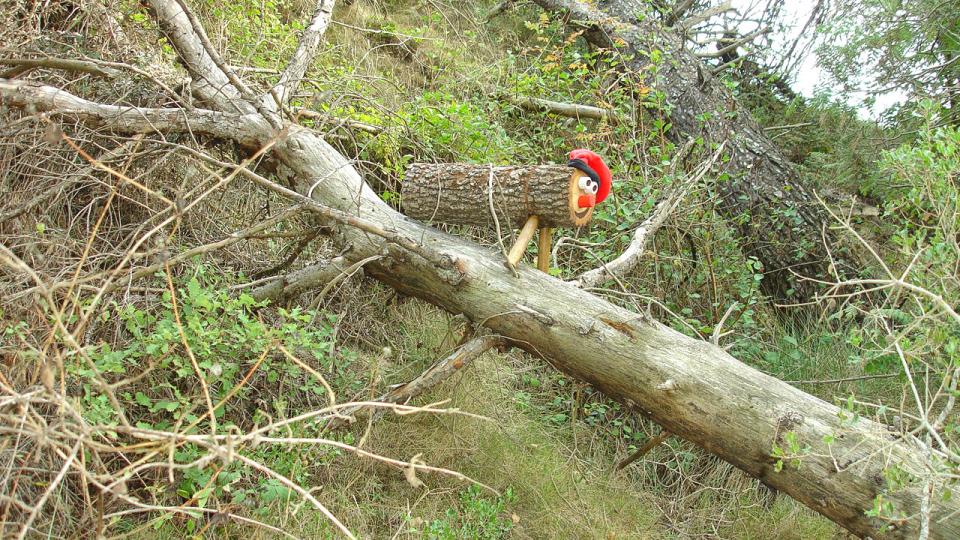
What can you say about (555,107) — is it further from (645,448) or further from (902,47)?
(645,448)

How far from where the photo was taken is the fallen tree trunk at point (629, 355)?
9.52ft


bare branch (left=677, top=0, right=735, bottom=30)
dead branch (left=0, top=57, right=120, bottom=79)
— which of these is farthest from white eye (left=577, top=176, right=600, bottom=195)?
bare branch (left=677, top=0, right=735, bottom=30)

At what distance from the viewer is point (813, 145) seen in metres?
6.70

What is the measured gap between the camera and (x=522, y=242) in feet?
12.0

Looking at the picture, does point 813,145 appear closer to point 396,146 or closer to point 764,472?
point 396,146

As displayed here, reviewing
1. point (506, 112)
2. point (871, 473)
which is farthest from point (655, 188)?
point (871, 473)

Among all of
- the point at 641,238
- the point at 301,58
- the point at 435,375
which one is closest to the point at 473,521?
the point at 435,375

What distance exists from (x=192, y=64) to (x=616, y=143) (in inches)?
117

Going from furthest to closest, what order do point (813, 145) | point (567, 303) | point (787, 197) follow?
point (813, 145) < point (787, 197) < point (567, 303)

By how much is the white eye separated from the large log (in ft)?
0.09

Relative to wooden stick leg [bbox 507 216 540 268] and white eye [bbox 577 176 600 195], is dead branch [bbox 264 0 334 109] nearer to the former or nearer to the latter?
wooden stick leg [bbox 507 216 540 268]

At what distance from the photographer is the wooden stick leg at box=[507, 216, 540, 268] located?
3627mm

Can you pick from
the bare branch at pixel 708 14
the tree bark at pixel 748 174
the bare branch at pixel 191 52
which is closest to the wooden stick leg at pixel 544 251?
the tree bark at pixel 748 174

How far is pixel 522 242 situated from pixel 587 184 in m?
0.42
